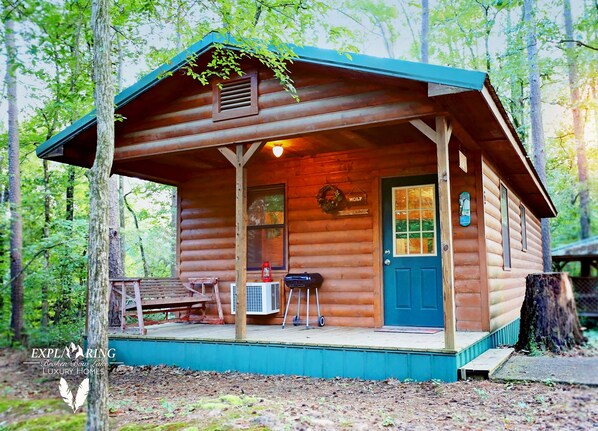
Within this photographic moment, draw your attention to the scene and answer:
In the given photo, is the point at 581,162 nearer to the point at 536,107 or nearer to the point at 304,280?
the point at 536,107

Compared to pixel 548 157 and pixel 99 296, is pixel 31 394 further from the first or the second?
pixel 548 157

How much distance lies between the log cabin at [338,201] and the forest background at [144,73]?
0.70m

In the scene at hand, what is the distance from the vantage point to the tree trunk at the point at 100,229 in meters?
3.14

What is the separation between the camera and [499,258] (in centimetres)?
761

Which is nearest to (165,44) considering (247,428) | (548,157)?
(247,428)

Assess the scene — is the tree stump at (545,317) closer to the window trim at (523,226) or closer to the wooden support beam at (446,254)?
the wooden support beam at (446,254)

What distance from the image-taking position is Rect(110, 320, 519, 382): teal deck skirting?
5.09 meters

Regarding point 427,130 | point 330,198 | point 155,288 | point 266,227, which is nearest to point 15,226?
point 155,288

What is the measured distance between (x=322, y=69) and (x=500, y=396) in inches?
149

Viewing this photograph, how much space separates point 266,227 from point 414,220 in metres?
2.41

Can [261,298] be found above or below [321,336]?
above
